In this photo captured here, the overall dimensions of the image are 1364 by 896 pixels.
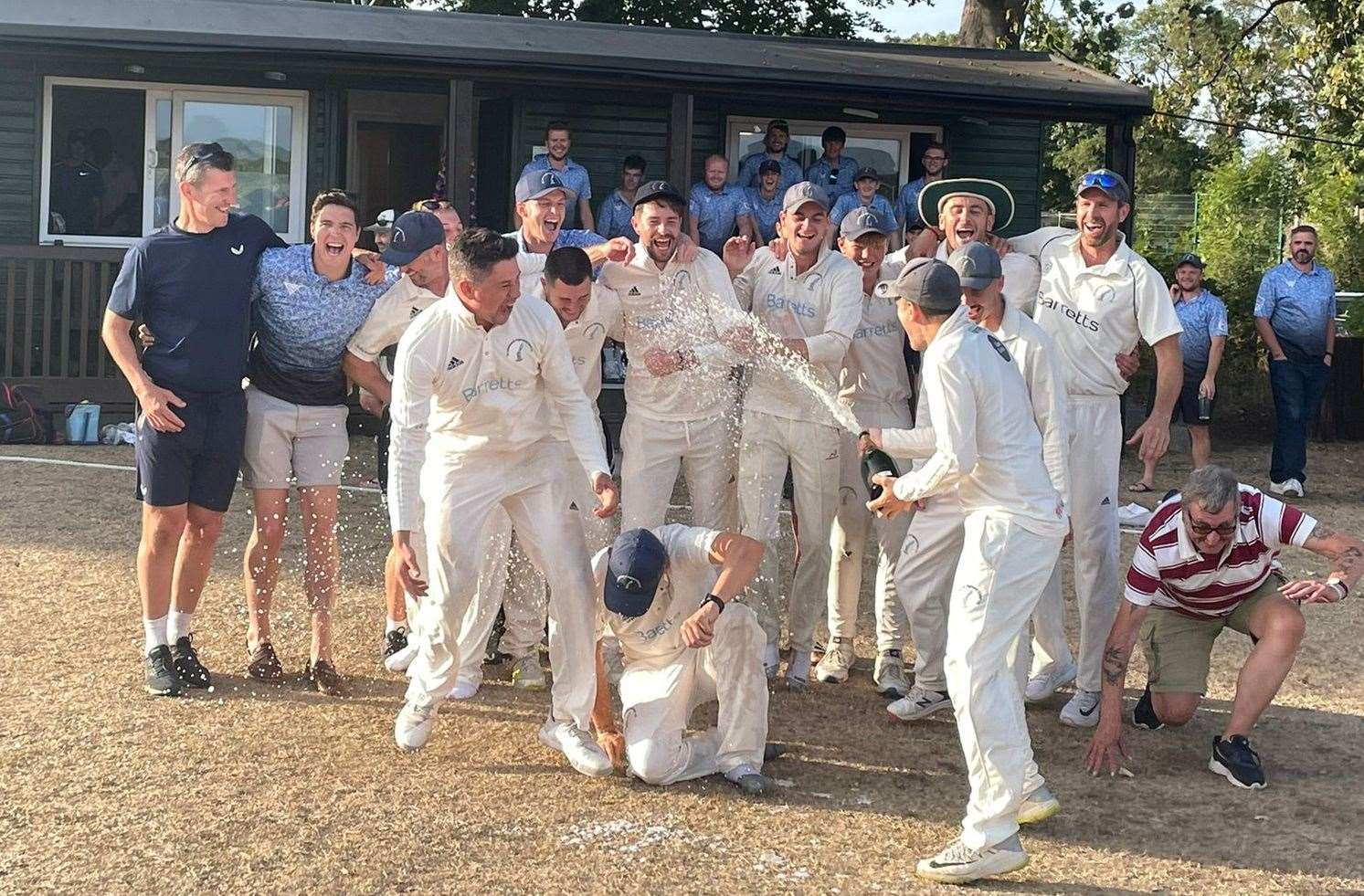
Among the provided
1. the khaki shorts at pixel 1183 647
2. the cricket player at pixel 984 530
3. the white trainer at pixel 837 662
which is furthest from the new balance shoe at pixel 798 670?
the cricket player at pixel 984 530

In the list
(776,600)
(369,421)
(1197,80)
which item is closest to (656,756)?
(776,600)

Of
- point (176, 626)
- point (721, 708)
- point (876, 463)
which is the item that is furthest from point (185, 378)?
point (876, 463)

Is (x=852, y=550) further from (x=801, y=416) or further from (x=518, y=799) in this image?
(x=518, y=799)

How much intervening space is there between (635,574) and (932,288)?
1.35 meters

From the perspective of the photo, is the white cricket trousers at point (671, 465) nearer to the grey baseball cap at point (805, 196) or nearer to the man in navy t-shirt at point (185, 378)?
the grey baseball cap at point (805, 196)

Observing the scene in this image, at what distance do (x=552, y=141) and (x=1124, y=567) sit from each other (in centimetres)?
634

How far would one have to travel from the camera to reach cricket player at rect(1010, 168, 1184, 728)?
250 inches

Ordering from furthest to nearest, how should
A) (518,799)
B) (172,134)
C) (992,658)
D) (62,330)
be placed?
(172,134) < (62,330) < (518,799) < (992,658)

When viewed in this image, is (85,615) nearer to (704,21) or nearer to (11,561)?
(11,561)

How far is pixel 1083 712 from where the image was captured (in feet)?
20.8

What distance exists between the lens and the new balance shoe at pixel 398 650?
660 centimetres

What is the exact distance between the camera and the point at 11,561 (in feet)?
27.5

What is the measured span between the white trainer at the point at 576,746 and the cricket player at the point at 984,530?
49.8 inches

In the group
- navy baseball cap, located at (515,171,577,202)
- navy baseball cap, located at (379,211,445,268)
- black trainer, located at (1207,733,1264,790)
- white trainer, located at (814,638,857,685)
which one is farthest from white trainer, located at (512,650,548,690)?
black trainer, located at (1207,733,1264,790)
